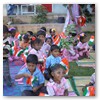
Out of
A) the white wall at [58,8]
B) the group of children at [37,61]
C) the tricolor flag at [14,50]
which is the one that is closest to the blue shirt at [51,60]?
the group of children at [37,61]

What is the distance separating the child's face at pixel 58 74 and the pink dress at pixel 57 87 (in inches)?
1.4

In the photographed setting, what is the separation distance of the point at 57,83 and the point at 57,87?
0.04m

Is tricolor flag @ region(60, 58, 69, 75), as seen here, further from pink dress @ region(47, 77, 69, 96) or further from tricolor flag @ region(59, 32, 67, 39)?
tricolor flag @ region(59, 32, 67, 39)

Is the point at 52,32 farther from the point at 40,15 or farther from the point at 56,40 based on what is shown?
the point at 40,15

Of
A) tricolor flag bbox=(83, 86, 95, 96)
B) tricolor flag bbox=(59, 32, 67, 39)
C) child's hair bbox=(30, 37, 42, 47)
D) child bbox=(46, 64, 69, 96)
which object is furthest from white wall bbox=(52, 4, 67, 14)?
tricolor flag bbox=(83, 86, 95, 96)

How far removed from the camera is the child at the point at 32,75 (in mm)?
4160

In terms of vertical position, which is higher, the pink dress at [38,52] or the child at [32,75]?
the pink dress at [38,52]

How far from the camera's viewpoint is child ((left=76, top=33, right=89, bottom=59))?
4.20 m

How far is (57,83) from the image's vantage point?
164 inches

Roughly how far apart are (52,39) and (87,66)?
1.39ft

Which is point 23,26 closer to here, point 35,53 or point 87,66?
point 35,53

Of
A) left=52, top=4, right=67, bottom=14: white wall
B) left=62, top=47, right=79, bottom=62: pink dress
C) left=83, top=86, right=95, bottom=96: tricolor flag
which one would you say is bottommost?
left=83, top=86, right=95, bottom=96: tricolor flag

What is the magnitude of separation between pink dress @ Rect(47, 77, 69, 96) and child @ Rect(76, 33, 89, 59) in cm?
30

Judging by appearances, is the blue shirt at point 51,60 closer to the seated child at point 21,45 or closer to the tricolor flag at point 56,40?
the tricolor flag at point 56,40
